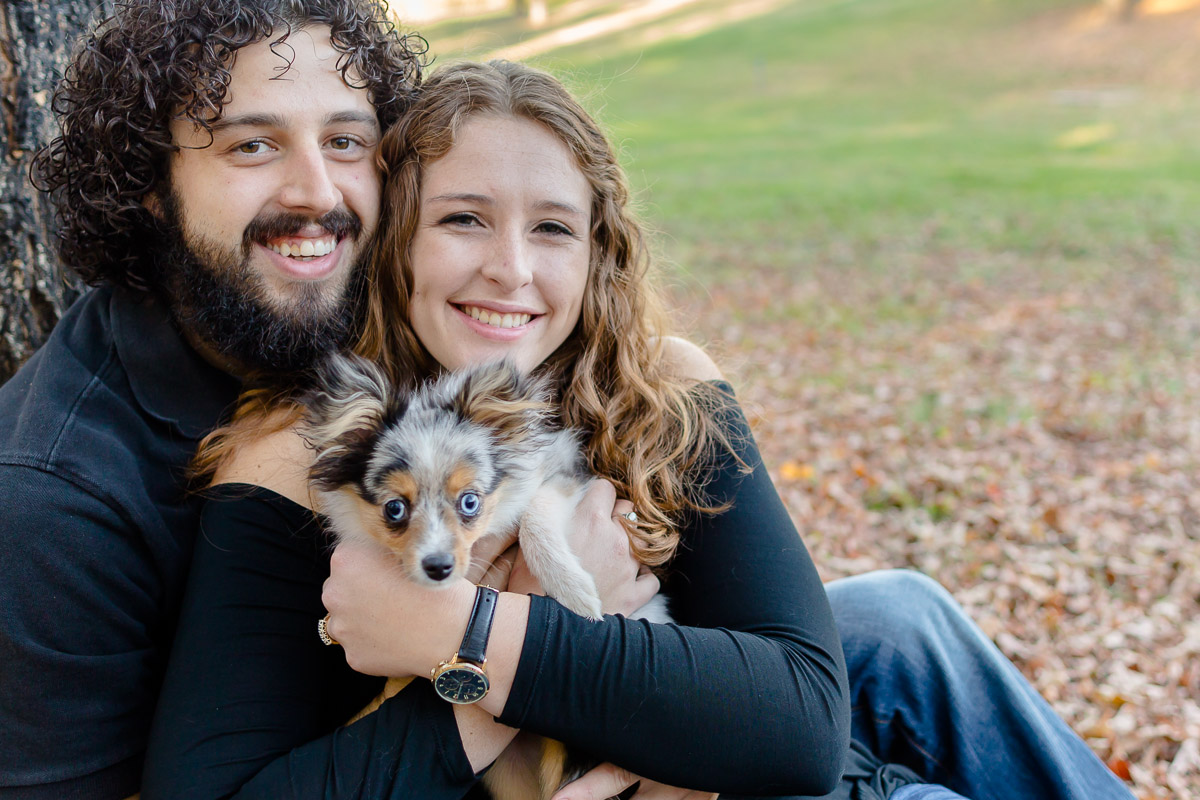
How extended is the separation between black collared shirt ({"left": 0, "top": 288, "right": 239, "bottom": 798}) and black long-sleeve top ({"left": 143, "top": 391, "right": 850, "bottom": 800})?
18 centimetres

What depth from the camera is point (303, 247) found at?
112 inches

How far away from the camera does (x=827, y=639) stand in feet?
8.16

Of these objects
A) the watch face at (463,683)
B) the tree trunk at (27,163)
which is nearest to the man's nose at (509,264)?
the watch face at (463,683)

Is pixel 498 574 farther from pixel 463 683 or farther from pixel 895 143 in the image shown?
pixel 895 143

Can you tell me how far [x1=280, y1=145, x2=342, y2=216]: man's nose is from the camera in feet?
9.06

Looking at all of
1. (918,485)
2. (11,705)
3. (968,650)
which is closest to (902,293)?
(918,485)

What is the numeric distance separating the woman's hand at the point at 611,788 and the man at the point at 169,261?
1.18m

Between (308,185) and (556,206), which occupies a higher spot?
(308,185)

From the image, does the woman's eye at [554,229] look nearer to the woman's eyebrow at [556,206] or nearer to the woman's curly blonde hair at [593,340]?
the woman's eyebrow at [556,206]

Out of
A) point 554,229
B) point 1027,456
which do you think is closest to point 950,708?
point 554,229

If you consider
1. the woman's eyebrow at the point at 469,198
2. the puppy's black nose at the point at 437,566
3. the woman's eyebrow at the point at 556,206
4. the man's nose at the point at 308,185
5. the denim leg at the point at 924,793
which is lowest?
the denim leg at the point at 924,793

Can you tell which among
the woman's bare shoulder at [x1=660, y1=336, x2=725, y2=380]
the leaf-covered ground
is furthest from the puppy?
the leaf-covered ground

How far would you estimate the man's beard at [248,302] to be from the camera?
9.10 feet

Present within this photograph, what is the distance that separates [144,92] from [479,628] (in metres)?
2.00
